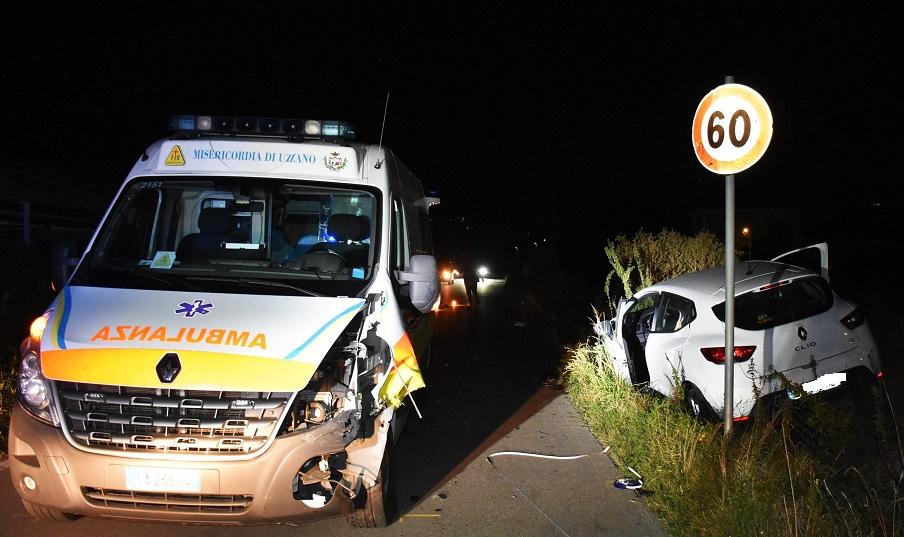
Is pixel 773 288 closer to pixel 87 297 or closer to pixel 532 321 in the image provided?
pixel 87 297

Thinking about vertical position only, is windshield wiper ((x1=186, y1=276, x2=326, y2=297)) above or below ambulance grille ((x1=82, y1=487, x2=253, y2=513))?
above

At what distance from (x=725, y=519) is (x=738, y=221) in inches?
1357

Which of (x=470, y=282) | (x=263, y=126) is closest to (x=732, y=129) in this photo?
(x=263, y=126)

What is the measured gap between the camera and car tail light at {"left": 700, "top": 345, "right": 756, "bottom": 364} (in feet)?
20.7

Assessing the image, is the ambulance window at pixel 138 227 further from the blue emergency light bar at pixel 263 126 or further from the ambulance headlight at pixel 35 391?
the ambulance headlight at pixel 35 391

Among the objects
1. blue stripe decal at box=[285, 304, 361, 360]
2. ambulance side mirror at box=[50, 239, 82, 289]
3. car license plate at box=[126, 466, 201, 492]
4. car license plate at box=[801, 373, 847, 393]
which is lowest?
car license plate at box=[801, 373, 847, 393]

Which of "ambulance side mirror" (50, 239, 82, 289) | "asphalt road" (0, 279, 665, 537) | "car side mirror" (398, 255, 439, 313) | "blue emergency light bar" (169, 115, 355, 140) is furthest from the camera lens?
"blue emergency light bar" (169, 115, 355, 140)

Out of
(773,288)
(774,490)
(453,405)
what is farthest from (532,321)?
(774,490)

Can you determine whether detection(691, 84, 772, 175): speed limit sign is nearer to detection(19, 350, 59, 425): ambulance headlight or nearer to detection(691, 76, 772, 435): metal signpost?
detection(691, 76, 772, 435): metal signpost

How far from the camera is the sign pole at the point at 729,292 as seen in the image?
5.18 m

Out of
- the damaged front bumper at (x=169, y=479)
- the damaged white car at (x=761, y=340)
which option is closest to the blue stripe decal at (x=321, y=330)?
the damaged front bumper at (x=169, y=479)

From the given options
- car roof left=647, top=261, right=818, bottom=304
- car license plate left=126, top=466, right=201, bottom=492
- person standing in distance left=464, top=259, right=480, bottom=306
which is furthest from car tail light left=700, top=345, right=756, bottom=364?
person standing in distance left=464, top=259, right=480, bottom=306

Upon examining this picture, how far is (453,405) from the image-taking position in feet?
27.6

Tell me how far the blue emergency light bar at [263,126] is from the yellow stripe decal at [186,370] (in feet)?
7.08
